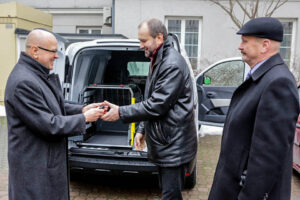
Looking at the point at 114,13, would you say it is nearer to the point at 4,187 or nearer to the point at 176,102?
the point at 4,187

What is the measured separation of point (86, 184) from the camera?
15.0 ft

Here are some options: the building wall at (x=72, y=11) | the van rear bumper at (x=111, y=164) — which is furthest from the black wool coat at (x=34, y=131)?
the building wall at (x=72, y=11)

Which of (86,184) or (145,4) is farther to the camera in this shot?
(145,4)

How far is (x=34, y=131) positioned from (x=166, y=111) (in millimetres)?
1088

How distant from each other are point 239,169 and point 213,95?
16.2ft

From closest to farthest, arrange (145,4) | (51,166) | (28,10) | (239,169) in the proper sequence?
(239,169), (51,166), (28,10), (145,4)

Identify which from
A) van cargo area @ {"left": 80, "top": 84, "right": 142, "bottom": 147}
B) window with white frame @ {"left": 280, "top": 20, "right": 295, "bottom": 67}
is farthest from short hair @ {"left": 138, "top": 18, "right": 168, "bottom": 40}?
window with white frame @ {"left": 280, "top": 20, "right": 295, "bottom": 67}

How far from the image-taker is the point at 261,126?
1.67m

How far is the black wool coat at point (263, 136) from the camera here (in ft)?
5.39

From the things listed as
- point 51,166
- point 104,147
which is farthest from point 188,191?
point 51,166

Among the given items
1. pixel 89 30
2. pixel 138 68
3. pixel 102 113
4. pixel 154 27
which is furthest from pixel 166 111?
pixel 89 30

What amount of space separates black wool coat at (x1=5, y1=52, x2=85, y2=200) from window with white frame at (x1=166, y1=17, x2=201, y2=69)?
9.87m

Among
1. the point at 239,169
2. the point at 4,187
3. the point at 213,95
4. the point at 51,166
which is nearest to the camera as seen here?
the point at 239,169

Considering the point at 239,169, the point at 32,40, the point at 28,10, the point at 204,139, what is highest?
the point at 28,10
